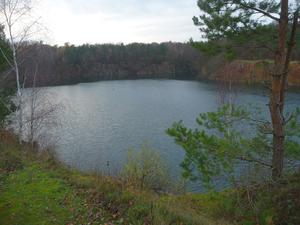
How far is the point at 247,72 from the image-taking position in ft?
113

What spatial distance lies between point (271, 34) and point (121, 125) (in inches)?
824

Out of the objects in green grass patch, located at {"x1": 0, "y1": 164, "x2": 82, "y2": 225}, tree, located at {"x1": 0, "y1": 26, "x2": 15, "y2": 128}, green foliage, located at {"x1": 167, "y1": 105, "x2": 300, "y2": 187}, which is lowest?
green grass patch, located at {"x1": 0, "y1": 164, "x2": 82, "y2": 225}

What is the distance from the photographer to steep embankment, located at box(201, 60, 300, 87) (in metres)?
6.70

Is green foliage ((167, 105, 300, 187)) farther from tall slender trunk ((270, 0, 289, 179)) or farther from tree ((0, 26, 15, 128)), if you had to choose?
tree ((0, 26, 15, 128))

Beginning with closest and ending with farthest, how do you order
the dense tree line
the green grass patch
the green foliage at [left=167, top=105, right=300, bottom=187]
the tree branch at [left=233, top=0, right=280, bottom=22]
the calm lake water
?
the green grass patch, the tree branch at [left=233, top=0, right=280, bottom=22], the green foliage at [left=167, top=105, right=300, bottom=187], the calm lake water, the dense tree line

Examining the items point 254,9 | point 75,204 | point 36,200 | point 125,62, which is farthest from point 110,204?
point 125,62

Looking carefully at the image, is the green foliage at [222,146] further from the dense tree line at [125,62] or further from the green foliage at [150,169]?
the dense tree line at [125,62]

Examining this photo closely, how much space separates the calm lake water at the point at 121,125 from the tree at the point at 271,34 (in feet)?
13.4

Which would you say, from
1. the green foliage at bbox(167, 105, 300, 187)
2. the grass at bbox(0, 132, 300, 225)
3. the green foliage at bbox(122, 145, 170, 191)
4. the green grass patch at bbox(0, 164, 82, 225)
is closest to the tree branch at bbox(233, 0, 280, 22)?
the green foliage at bbox(167, 105, 300, 187)

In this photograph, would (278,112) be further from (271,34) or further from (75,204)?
(75,204)

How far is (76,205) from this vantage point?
5211 millimetres

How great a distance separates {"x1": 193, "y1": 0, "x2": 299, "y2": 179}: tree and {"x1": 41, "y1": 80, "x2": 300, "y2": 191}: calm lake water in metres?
4.07

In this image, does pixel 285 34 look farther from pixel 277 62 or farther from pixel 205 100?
pixel 205 100

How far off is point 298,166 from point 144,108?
28145 millimetres
